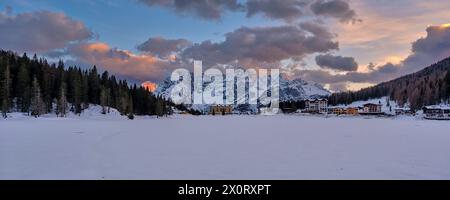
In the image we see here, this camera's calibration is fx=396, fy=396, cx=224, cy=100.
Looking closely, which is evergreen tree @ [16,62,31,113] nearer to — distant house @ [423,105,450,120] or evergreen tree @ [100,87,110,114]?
evergreen tree @ [100,87,110,114]

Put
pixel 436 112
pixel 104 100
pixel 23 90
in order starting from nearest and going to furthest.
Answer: pixel 23 90, pixel 436 112, pixel 104 100

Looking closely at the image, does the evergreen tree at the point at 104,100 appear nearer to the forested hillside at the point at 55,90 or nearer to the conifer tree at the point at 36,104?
the forested hillside at the point at 55,90

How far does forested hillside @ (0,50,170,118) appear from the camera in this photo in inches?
4460

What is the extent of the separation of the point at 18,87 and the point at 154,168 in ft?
389

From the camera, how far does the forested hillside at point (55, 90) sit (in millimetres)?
113275

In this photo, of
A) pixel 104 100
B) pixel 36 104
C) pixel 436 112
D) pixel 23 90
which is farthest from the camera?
pixel 104 100

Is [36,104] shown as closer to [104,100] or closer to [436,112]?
[104,100]

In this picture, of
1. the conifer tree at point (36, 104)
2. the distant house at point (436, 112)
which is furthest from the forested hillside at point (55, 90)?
the distant house at point (436, 112)

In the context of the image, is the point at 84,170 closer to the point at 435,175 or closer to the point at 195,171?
the point at 195,171

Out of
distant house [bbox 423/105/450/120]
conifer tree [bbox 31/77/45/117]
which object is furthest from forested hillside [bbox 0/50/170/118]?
distant house [bbox 423/105/450/120]

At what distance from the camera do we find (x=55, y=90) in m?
138

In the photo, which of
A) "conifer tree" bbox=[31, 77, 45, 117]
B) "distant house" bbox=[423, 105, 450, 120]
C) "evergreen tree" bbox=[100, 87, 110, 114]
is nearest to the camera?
"conifer tree" bbox=[31, 77, 45, 117]

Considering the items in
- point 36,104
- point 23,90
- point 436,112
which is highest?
point 23,90

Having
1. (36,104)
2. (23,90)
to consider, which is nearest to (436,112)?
(36,104)
